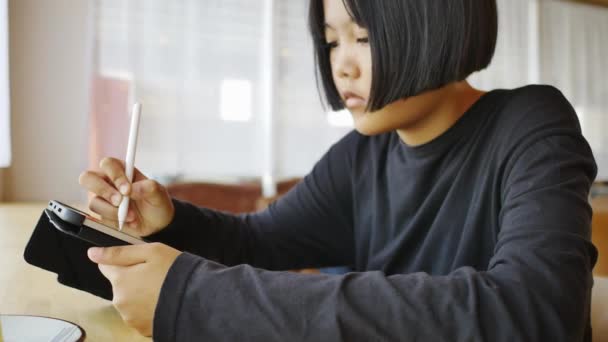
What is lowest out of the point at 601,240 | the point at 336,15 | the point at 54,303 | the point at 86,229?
the point at 601,240

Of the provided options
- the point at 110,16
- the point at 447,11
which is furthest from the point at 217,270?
the point at 110,16

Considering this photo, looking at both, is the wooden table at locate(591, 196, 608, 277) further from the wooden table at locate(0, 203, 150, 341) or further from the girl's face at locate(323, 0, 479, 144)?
the wooden table at locate(0, 203, 150, 341)

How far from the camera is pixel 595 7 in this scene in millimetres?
4930

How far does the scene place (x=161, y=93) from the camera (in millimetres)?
3229

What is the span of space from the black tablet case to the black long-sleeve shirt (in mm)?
149

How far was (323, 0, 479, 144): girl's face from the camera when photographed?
0.74m

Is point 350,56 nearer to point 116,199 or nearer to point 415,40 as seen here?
point 415,40

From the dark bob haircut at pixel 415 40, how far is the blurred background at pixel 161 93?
1711 millimetres

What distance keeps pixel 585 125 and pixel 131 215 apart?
199 inches

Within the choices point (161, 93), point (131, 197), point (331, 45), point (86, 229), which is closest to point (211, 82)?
point (161, 93)

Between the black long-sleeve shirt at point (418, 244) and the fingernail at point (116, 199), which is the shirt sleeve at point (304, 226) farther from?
the fingernail at point (116, 199)

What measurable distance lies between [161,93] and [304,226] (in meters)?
2.47

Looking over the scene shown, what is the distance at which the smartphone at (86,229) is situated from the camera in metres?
0.47

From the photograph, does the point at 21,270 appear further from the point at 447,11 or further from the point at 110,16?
the point at 110,16
